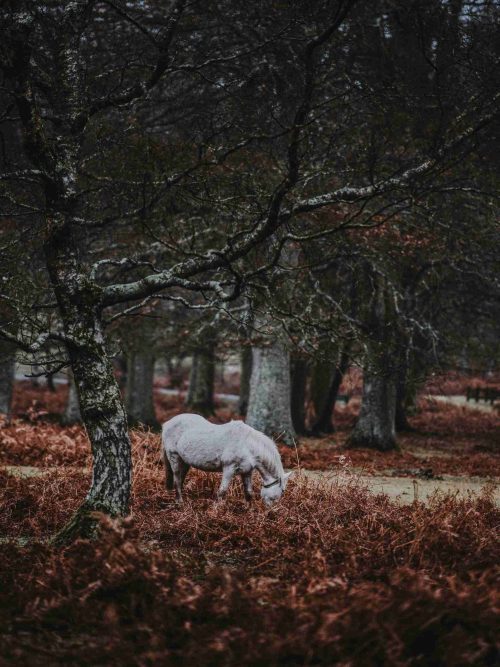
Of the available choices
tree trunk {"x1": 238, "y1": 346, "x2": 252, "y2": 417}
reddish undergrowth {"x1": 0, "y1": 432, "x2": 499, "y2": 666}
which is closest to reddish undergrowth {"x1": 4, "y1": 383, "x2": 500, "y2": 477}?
reddish undergrowth {"x1": 0, "y1": 432, "x2": 499, "y2": 666}

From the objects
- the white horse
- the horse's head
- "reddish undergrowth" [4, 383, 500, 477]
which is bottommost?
"reddish undergrowth" [4, 383, 500, 477]

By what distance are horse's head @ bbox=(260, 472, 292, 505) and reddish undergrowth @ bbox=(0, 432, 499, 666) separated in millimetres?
139

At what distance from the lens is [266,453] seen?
743 cm

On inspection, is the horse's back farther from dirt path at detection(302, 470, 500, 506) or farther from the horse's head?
dirt path at detection(302, 470, 500, 506)

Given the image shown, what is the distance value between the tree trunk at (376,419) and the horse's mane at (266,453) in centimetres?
1015

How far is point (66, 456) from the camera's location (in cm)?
1178

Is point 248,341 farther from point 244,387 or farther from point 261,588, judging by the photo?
point 244,387

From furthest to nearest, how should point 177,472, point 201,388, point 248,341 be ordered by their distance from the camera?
1. point 201,388
2. point 248,341
3. point 177,472

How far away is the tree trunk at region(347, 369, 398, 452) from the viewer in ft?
56.9

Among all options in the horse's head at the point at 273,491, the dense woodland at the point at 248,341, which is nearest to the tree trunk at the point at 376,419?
the dense woodland at the point at 248,341

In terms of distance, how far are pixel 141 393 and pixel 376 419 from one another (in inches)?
321

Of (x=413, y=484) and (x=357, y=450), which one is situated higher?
(x=413, y=484)

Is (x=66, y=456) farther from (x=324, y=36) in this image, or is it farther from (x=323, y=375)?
(x=323, y=375)

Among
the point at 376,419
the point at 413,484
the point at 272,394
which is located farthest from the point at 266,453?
the point at 376,419
